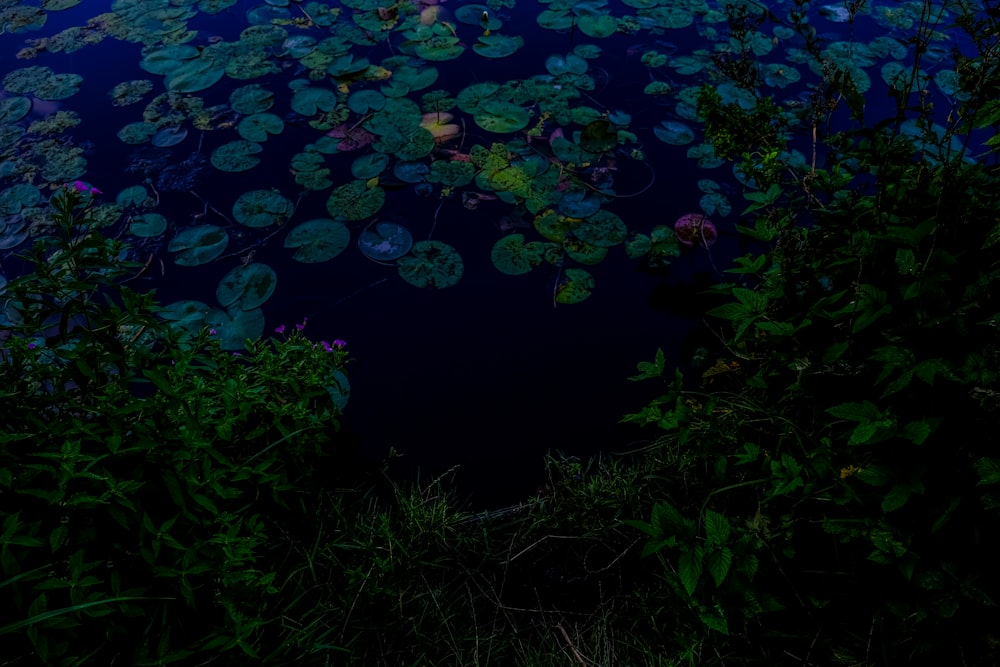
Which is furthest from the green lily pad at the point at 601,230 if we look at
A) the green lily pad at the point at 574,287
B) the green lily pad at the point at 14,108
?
the green lily pad at the point at 14,108

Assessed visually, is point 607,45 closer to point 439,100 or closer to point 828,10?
point 439,100

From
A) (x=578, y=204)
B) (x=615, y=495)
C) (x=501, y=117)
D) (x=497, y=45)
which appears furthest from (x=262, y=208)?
(x=615, y=495)

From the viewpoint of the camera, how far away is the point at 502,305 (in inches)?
98.1

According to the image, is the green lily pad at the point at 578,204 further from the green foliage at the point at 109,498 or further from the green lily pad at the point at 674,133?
the green foliage at the point at 109,498

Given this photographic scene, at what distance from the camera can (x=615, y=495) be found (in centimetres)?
184

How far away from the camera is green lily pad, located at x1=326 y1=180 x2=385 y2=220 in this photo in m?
2.70

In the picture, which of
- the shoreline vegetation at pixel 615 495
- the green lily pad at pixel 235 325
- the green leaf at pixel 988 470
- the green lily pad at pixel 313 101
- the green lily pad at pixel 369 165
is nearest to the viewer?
the green leaf at pixel 988 470

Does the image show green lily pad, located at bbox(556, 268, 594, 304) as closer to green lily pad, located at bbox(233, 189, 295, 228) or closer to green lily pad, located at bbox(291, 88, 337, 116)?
green lily pad, located at bbox(233, 189, 295, 228)

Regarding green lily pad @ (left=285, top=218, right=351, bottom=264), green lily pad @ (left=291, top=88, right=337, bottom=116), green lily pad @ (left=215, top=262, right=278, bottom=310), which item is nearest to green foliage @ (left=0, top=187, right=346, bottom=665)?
green lily pad @ (left=215, top=262, right=278, bottom=310)

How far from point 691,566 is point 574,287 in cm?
141

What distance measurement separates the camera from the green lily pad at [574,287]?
2.48 meters

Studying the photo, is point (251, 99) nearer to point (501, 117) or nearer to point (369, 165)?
point (369, 165)

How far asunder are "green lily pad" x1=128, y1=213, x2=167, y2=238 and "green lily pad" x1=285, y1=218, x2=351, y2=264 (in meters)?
0.60

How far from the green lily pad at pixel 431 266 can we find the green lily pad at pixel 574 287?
1.50 ft
